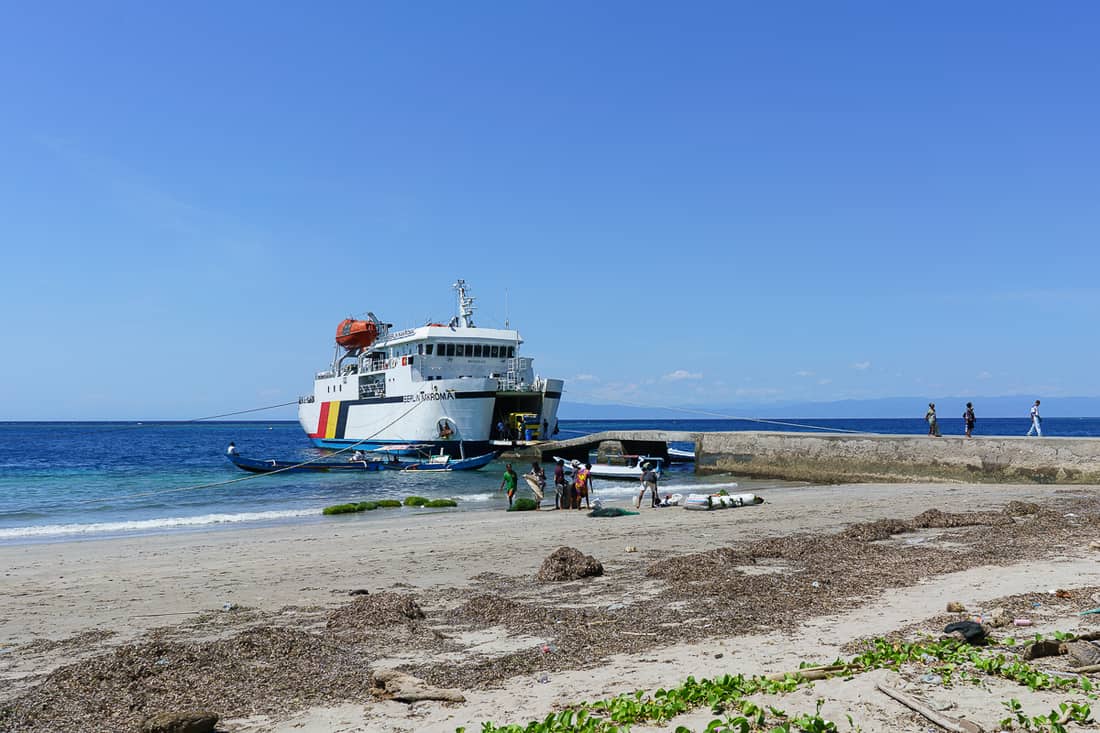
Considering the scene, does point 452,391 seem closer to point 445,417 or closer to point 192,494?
point 445,417

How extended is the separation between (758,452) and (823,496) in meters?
12.8

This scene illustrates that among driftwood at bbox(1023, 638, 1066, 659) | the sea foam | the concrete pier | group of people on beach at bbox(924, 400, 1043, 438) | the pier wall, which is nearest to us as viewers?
driftwood at bbox(1023, 638, 1066, 659)

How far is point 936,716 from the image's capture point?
466 cm

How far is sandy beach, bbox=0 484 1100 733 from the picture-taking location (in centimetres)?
540

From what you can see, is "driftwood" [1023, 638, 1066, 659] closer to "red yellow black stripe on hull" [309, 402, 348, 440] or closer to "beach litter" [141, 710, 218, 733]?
"beach litter" [141, 710, 218, 733]

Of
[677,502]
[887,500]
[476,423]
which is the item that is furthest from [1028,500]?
[476,423]

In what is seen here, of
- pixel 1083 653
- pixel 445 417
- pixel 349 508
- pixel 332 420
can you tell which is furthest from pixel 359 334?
pixel 1083 653

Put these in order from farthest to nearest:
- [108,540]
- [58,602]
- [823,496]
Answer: [823,496] < [108,540] < [58,602]

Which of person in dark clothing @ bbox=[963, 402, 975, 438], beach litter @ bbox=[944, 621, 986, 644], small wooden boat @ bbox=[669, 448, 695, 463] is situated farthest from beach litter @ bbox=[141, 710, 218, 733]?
small wooden boat @ bbox=[669, 448, 695, 463]

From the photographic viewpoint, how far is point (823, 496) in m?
22.5

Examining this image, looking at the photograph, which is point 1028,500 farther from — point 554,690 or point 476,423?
point 476,423

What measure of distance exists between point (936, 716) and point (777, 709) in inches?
35.6

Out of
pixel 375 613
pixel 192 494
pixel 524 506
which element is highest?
pixel 375 613

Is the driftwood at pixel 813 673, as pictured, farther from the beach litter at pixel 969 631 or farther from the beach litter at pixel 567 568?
the beach litter at pixel 567 568
